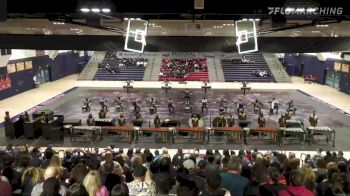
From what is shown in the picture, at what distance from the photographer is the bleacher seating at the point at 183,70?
42.5m

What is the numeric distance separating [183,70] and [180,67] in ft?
3.69

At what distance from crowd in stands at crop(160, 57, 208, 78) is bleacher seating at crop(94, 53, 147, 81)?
2.72 metres

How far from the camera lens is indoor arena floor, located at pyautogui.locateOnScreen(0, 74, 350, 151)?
16797 mm

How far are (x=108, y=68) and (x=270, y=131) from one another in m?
30.8

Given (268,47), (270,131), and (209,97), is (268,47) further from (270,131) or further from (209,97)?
(209,97)

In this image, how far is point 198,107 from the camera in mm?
25672

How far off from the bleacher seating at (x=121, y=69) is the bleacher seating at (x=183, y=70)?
272 cm

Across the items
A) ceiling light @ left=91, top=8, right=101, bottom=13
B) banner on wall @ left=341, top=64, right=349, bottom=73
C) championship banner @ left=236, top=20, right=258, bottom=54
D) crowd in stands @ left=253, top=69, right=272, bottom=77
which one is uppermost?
ceiling light @ left=91, top=8, right=101, bottom=13

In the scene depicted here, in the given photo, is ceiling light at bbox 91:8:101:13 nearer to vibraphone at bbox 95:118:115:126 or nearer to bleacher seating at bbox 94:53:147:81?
vibraphone at bbox 95:118:115:126

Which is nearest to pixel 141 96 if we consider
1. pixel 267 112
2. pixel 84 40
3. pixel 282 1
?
pixel 267 112

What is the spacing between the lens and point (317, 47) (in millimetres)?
11047

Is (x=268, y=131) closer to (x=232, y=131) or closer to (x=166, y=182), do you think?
(x=232, y=131)

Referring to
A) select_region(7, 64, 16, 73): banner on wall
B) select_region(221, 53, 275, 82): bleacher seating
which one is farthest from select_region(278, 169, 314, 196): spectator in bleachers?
select_region(221, 53, 275, 82): bleacher seating

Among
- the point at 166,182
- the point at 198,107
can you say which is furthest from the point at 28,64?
the point at 166,182
